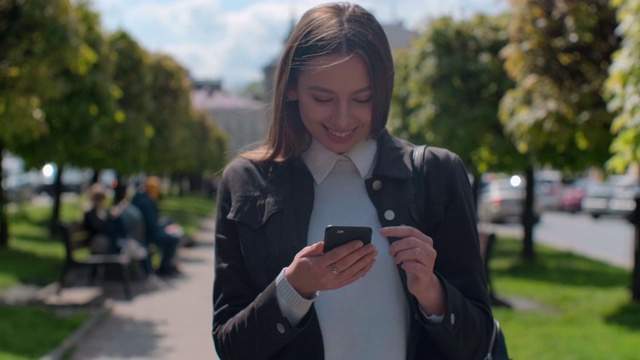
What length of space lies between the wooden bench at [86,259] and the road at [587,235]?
10.1 metres

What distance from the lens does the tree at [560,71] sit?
10.9m

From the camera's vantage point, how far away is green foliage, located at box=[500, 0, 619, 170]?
10938 mm

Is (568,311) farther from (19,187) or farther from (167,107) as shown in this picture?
(19,187)

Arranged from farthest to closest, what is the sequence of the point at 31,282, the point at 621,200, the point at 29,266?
the point at 621,200 < the point at 29,266 < the point at 31,282

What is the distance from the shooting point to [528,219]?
1831 centimetres

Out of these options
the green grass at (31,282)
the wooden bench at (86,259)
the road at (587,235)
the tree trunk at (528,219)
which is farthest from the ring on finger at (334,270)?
the road at (587,235)

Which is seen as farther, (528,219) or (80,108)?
(528,219)

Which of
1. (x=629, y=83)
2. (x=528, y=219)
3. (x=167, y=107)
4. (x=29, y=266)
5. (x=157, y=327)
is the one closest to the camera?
(x=629, y=83)

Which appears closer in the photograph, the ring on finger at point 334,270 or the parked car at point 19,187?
the ring on finger at point 334,270

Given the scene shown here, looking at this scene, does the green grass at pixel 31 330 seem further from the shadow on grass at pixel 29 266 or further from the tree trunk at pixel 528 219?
the tree trunk at pixel 528 219

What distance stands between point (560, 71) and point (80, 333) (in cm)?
584

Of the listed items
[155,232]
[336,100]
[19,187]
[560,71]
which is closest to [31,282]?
[155,232]

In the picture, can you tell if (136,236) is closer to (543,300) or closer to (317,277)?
(543,300)

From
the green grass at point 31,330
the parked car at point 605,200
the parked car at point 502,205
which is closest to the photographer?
the green grass at point 31,330
